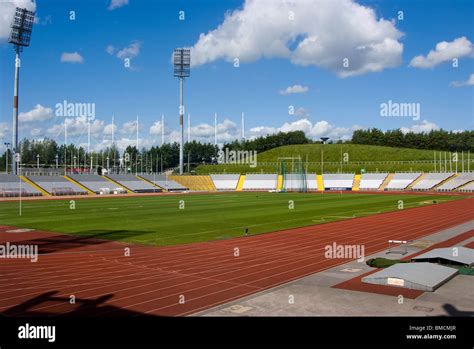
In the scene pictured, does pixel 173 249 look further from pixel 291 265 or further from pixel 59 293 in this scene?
pixel 59 293

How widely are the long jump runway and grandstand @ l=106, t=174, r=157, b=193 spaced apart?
2392 inches

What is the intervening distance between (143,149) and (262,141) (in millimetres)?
50398

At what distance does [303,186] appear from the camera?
9444cm

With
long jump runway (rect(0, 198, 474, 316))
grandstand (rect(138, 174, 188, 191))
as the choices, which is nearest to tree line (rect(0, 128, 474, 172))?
grandstand (rect(138, 174, 188, 191))

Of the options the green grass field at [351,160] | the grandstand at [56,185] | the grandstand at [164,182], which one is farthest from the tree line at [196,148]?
the grandstand at [56,185]

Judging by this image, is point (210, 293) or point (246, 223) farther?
point (246, 223)

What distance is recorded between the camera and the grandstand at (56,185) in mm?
77381

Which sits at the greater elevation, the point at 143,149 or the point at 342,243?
the point at 143,149

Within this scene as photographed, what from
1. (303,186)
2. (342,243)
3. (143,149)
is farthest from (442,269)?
(143,149)

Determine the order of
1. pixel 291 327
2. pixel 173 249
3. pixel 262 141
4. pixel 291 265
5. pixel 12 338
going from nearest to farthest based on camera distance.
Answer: pixel 12 338, pixel 291 327, pixel 291 265, pixel 173 249, pixel 262 141

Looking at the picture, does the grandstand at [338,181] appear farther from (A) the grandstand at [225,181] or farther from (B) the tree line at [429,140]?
(B) the tree line at [429,140]

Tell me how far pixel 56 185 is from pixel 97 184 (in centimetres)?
901

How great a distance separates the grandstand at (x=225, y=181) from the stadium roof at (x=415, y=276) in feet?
294

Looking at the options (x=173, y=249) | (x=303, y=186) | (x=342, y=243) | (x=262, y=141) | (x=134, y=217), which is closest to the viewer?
(x=173, y=249)
